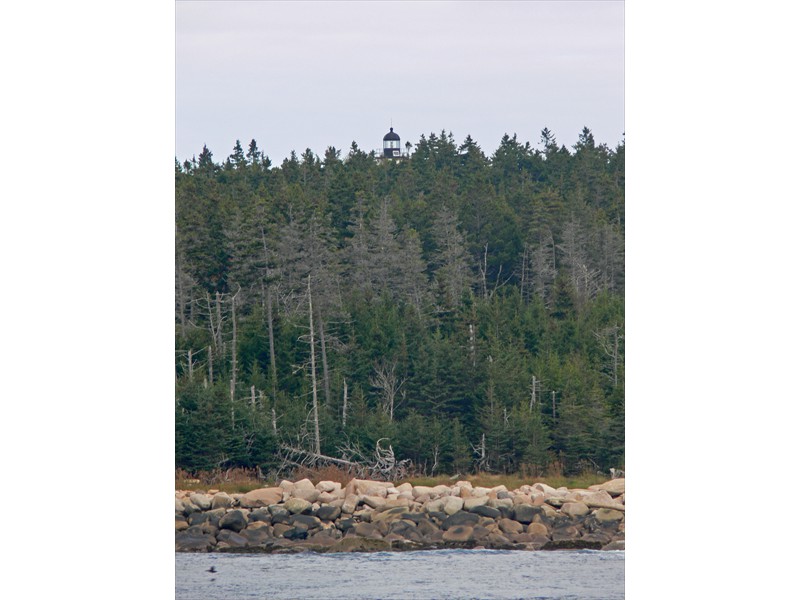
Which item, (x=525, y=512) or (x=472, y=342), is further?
(x=472, y=342)

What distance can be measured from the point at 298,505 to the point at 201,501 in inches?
27.4

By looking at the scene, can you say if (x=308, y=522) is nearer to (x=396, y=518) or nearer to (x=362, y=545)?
(x=362, y=545)

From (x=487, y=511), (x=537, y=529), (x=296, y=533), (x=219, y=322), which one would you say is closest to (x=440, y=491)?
(x=487, y=511)

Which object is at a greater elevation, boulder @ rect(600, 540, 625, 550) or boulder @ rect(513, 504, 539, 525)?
boulder @ rect(513, 504, 539, 525)

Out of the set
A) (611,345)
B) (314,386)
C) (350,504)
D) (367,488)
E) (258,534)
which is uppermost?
(611,345)

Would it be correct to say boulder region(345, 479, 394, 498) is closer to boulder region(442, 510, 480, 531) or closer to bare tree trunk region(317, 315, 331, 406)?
boulder region(442, 510, 480, 531)

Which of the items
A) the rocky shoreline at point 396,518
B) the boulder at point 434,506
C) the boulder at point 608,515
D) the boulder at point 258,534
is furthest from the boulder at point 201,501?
the boulder at point 608,515

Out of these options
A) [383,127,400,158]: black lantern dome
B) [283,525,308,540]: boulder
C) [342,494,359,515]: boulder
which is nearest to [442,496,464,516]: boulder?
[342,494,359,515]: boulder

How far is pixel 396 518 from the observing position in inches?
313

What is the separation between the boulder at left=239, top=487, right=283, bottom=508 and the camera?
317 inches

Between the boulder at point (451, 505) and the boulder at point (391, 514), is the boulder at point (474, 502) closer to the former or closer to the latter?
the boulder at point (451, 505)

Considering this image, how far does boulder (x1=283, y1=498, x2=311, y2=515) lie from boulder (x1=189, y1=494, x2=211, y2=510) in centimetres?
57

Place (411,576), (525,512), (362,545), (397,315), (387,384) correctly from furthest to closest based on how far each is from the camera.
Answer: (397,315)
(387,384)
(525,512)
(362,545)
(411,576)
